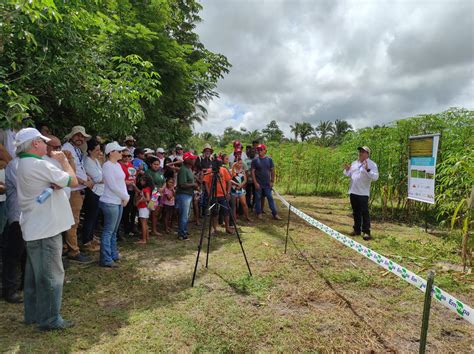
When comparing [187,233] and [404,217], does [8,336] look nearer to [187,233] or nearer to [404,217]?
[187,233]

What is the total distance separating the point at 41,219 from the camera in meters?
2.84

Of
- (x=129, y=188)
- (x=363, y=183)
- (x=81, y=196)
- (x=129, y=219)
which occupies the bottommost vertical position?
(x=129, y=219)

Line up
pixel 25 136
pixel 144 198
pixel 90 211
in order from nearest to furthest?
1. pixel 25 136
2. pixel 90 211
3. pixel 144 198

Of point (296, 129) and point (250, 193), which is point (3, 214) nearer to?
point (250, 193)

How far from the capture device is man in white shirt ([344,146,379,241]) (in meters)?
6.34

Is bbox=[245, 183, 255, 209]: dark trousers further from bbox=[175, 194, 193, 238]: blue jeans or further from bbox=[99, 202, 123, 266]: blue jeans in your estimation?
bbox=[99, 202, 123, 266]: blue jeans

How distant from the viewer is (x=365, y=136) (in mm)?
9664

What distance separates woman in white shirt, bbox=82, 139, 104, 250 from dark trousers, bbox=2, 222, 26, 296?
1.55 metres

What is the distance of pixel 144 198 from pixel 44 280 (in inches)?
123

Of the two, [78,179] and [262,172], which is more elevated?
[262,172]

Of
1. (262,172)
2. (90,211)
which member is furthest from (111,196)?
(262,172)

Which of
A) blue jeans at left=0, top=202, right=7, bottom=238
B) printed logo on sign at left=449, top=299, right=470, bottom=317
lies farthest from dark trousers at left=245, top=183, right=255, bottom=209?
printed logo on sign at left=449, top=299, right=470, bottom=317

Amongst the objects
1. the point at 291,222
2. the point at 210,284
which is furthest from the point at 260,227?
the point at 210,284

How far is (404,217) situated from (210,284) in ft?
23.2
